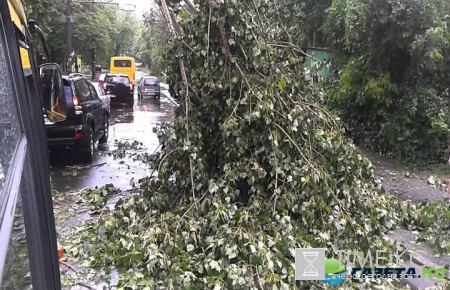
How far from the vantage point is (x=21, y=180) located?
153 cm

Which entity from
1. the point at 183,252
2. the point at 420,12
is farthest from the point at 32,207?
the point at 420,12

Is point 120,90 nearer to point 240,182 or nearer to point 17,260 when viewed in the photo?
point 240,182

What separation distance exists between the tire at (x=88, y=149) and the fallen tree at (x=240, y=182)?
4.41 metres

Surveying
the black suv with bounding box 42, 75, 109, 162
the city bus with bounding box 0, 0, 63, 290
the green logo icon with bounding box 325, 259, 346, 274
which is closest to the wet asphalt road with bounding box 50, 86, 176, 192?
the black suv with bounding box 42, 75, 109, 162

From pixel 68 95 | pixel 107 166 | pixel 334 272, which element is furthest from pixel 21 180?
A: pixel 107 166

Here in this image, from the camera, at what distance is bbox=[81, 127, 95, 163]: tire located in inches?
366

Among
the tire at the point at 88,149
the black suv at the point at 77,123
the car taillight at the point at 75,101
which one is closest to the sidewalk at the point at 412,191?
the black suv at the point at 77,123

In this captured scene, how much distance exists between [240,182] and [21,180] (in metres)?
3.19

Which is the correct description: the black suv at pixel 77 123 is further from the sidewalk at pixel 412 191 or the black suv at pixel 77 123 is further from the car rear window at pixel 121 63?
the car rear window at pixel 121 63

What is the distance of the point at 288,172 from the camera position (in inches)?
176

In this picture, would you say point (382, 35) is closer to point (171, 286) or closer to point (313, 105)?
point (313, 105)

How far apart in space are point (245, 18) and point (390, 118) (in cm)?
665

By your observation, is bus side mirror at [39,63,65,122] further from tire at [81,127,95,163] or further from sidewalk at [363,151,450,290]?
tire at [81,127,95,163]

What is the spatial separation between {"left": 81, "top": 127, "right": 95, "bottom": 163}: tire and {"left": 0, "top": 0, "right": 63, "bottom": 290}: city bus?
7461 mm
